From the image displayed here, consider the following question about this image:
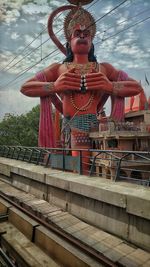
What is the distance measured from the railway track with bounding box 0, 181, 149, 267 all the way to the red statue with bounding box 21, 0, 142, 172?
354 inches

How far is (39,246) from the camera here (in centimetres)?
610

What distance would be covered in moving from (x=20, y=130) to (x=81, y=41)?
92.5ft

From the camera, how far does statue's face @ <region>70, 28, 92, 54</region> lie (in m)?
17.0

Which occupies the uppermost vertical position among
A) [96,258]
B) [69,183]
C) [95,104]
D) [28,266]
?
[95,104]

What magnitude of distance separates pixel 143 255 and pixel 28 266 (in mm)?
2424

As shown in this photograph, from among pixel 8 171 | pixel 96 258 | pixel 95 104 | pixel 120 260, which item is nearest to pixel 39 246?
pixel 96 258

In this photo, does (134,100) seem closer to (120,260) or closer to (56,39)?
(56,39)

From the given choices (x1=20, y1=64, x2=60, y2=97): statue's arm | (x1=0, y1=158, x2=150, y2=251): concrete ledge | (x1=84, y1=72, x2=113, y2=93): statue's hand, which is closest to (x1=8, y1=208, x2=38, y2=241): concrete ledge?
(x1=0, y1=158, x2=150, y2=251): concrete ledge

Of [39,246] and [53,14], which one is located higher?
[53,14]

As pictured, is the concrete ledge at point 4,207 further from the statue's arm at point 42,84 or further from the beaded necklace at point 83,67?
the beaded necklace at point 83,67

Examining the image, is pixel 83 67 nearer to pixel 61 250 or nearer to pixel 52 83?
pixel 52 83

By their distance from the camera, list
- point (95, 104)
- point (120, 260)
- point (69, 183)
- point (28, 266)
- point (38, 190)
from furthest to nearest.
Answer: point (95, 104), point (38, 190), point (69, 183), point (28, 266), point (120, 260)

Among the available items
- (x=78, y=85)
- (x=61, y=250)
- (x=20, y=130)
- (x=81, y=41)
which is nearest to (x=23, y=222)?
(x=61, y=250)

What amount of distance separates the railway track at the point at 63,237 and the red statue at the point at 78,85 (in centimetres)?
899
